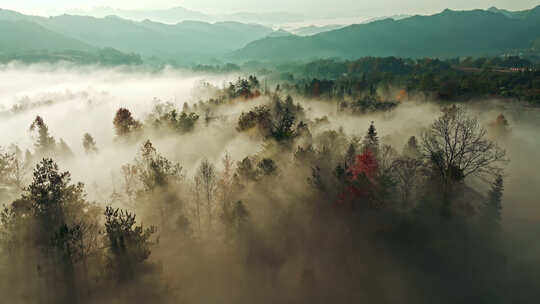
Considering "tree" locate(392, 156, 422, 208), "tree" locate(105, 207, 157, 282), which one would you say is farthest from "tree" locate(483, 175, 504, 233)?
"tree" locate(105, 207, 157, 282)

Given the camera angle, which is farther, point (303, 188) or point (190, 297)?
point (303, 188)

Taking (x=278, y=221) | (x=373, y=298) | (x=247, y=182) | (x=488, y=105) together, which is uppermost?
(x=488, y=105)

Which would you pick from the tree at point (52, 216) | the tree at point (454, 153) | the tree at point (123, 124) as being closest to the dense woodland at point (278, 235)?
the tree at point (52, 216)

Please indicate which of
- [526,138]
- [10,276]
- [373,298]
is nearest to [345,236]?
[373,298]

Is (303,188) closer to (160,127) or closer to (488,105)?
(160,127)

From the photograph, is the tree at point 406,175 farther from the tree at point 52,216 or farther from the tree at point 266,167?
the tree at point 52,216

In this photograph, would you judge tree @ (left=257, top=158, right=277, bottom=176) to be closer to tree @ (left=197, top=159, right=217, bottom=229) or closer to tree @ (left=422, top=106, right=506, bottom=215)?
tree @ (left=197, top=159, right=217, bottom=229)

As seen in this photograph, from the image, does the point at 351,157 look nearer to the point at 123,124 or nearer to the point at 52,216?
the point at 52,216

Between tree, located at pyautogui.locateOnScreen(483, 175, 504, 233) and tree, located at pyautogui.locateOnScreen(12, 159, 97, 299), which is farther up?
tree, located at pyautogui.locateOnScreen(12, 159, 97, 299)

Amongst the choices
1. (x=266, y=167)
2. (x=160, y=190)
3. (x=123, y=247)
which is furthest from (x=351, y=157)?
(x=123, y=247)
